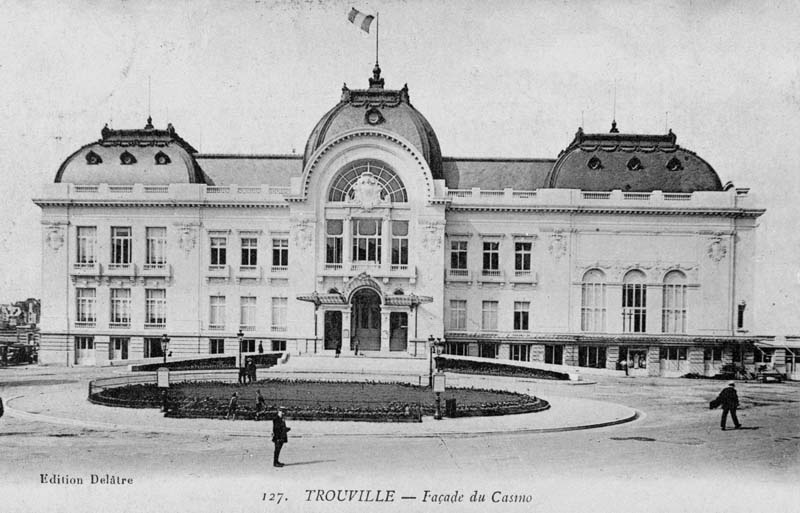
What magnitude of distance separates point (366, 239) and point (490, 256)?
7.83 metres

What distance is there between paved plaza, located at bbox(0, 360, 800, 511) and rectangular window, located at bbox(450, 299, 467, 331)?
23295 millimetres

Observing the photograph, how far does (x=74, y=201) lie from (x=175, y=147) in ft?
22.7

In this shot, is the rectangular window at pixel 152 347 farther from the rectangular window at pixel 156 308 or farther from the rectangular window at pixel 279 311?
the rectangular window at pixel 279 311

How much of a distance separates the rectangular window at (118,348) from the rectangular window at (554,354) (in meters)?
25.5

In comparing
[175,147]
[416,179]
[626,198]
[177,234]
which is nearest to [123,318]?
[177,234]

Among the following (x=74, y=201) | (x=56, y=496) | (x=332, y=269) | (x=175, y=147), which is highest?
(x=175, y=147)

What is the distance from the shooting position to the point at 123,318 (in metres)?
48.3

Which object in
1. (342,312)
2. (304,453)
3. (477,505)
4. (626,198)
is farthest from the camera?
(626,198)

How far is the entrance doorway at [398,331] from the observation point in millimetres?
46125

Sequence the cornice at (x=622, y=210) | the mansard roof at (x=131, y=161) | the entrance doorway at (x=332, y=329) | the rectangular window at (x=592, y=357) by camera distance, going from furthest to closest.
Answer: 1. the mansard roof at (x=131, y=161)
2. the rectangular window at (x=592, y=357)
3. the cornice at (x=622, y=210)
4. the entrance doorway at (x=332, y=329)

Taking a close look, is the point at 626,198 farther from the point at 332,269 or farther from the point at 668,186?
the point at 332,269

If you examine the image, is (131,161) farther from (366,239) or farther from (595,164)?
(595,164)

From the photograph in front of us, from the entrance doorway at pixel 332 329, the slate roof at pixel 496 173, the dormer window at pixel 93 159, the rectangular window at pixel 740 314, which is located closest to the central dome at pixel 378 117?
the slate roof at pixel 496 173

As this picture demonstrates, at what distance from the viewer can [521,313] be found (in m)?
48.1
